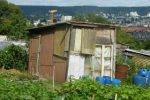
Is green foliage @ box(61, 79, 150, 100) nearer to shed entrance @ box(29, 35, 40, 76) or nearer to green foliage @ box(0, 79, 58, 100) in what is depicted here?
green foliage @ box(0, 79, 58, 100)

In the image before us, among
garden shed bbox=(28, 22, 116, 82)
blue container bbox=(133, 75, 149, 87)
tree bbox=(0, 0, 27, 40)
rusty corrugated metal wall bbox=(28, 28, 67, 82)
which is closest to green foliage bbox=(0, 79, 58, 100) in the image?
garden shed bbox=(28, 22, 116, 82)

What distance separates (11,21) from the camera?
6550 cm

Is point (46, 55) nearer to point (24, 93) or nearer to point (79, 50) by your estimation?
point (79, 50)

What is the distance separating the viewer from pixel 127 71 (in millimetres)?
25531

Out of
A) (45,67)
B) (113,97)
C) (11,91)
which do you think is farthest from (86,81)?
(45,67)

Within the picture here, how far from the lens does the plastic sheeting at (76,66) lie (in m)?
23.0

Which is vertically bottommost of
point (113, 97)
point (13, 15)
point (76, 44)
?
point (113, 97)

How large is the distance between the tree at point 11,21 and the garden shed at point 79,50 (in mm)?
31479

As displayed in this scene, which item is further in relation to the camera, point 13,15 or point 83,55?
point 13,15

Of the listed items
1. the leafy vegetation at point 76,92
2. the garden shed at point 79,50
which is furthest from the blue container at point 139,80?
the leafy vegetation at point 76,92

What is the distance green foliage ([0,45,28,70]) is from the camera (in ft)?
95.0

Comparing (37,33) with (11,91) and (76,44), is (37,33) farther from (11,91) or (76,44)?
(11,91)

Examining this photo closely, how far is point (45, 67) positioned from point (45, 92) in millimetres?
12001

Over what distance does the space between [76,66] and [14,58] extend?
284 inches
